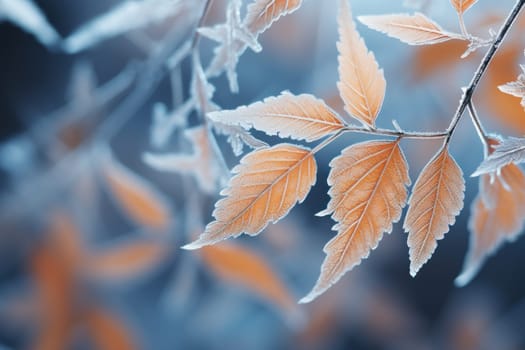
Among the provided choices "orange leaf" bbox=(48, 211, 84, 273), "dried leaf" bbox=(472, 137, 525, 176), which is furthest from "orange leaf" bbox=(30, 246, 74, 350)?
"dried leaf" bbox=(472, 137, 525, 176)

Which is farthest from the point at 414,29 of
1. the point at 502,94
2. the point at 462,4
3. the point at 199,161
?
the point at 502,94

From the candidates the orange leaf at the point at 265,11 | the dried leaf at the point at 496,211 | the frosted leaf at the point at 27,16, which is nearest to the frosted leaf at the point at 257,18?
the orange leaf at the point at 265,11

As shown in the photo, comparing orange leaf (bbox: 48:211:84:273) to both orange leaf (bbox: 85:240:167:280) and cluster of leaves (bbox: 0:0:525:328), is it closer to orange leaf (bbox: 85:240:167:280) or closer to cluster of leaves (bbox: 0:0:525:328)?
orange leaf (bbox: 85:240:167:280)

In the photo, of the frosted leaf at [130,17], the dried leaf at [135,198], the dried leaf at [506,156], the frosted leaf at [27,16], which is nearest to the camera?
the dried leaf at [506,156]

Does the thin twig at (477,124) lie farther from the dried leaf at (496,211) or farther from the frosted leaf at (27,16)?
the frosted leaf at (27,16)

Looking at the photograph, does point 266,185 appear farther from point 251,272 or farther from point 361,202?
point 251,272
